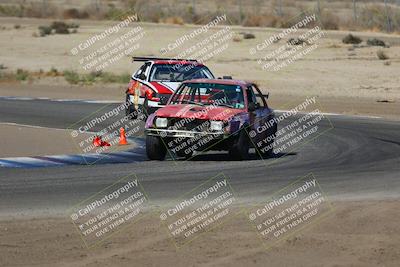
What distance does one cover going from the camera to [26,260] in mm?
10273

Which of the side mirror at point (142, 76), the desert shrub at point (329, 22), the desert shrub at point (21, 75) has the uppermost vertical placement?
the side mirror at point (142, 76)

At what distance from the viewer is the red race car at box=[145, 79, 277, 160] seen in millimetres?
17578

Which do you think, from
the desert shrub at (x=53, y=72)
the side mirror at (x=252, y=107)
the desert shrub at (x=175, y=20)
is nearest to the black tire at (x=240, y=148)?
the side mirror at (x=252, y=107)

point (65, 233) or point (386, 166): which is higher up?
point (65, 233)

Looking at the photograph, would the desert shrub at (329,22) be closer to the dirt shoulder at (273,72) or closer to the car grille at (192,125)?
the dirt shoulder at (273,72)

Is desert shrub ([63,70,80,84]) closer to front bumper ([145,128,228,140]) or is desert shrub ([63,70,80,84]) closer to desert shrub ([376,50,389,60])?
desert shrub ([376,50,389,60])

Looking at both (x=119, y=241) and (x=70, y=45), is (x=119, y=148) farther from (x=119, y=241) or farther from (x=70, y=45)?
(x=70, y=45)

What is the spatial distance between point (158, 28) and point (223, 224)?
45257 mm

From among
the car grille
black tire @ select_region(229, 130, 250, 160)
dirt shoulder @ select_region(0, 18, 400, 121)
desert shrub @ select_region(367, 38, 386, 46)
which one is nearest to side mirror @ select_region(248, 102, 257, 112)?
black tire @ select_region(229, 130, 250, 160)

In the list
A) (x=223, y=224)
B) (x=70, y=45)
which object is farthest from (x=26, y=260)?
(x=70, y=45)

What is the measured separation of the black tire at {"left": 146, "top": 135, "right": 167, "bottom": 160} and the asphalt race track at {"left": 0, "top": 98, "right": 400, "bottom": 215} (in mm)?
179

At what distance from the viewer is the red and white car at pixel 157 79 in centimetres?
2456

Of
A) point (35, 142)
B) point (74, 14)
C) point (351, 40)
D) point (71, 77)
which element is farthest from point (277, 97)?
point (74, 14)

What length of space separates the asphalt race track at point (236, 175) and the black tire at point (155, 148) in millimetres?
179
